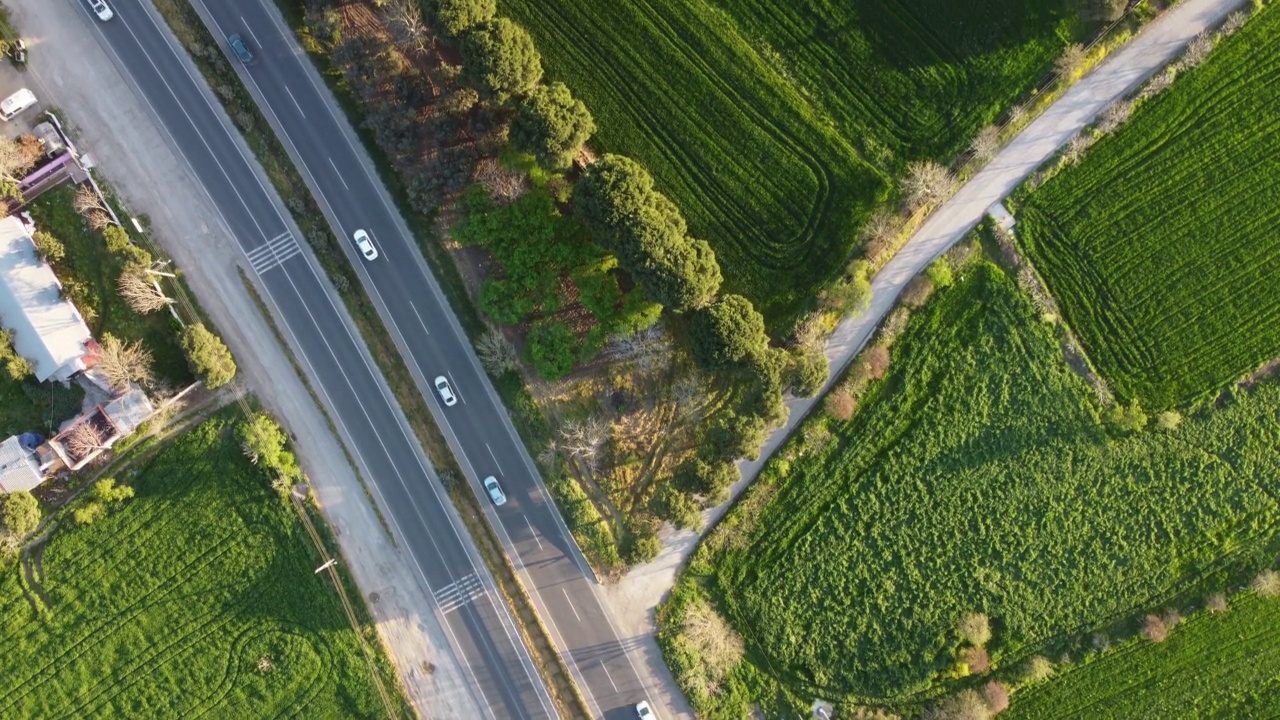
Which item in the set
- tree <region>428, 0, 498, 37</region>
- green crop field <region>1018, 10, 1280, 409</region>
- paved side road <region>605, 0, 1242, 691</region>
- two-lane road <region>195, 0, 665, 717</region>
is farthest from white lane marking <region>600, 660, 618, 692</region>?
tree <region>428, 0, 498, 37</region>

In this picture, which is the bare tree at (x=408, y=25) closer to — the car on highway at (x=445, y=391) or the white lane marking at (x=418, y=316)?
the white lane marking at (x=418, y=316)

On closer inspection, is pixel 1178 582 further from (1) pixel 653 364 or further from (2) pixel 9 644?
(2) pixel 9 644

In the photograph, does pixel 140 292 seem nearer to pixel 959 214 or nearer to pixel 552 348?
pixel 552 348

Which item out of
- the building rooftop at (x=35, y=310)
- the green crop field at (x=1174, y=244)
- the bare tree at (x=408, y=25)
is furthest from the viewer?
the green crop field at (x=1174, y=244)

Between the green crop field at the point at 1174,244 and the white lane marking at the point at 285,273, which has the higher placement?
the white lane marking at the point at 285,273

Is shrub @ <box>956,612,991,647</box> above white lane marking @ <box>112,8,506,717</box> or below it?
below

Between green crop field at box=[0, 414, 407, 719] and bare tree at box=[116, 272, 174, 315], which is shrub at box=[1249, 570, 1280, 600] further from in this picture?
bare tree at box=[116, 272, 174, 315]

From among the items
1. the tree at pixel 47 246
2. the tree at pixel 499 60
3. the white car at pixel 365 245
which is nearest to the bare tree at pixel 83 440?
the tree at pixel 47 246
